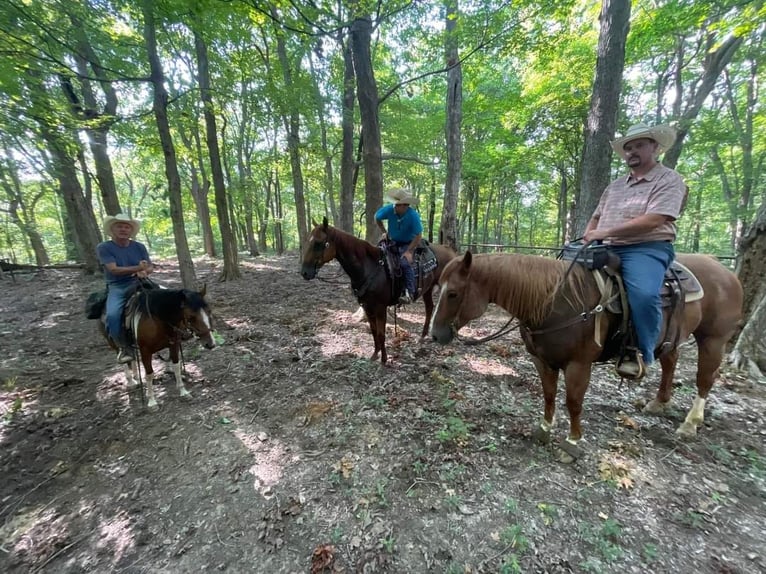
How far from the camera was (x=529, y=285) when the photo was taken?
248 centimetres

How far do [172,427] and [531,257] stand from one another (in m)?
4.50

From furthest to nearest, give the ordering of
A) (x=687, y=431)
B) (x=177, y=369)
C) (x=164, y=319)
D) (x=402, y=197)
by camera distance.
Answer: (x=402, y=197) → (x=177, y=369) → (x=164, y=319) → (x=687, y=431)

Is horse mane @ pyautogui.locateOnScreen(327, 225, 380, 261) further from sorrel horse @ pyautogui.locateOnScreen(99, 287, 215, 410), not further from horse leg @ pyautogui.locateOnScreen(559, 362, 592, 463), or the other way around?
horse leg @ pyautogui.locateOnScreen(559, 362, 592, 463)

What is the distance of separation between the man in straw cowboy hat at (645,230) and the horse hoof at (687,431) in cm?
117

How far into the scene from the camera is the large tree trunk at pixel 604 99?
4828 mm

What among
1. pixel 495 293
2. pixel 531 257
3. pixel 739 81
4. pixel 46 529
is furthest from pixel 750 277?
pixel 739 81

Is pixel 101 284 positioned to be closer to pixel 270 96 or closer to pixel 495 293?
pixel 270 96

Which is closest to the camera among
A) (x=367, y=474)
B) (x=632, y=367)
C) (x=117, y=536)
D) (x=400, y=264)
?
(x=117, y=536)

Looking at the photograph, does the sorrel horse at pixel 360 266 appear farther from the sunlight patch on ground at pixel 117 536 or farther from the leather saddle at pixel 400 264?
the sunlight patch on ground at pixel 117 536

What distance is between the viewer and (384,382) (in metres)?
4.36

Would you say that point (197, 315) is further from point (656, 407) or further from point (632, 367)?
point (656, 407)

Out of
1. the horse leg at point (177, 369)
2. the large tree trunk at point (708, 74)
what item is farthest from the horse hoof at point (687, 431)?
the large tree trunk at point (708, 74)

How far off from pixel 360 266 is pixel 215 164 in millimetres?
7980

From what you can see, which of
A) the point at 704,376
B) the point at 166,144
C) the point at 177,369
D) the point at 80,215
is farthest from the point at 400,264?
Result: the point at 80,215
